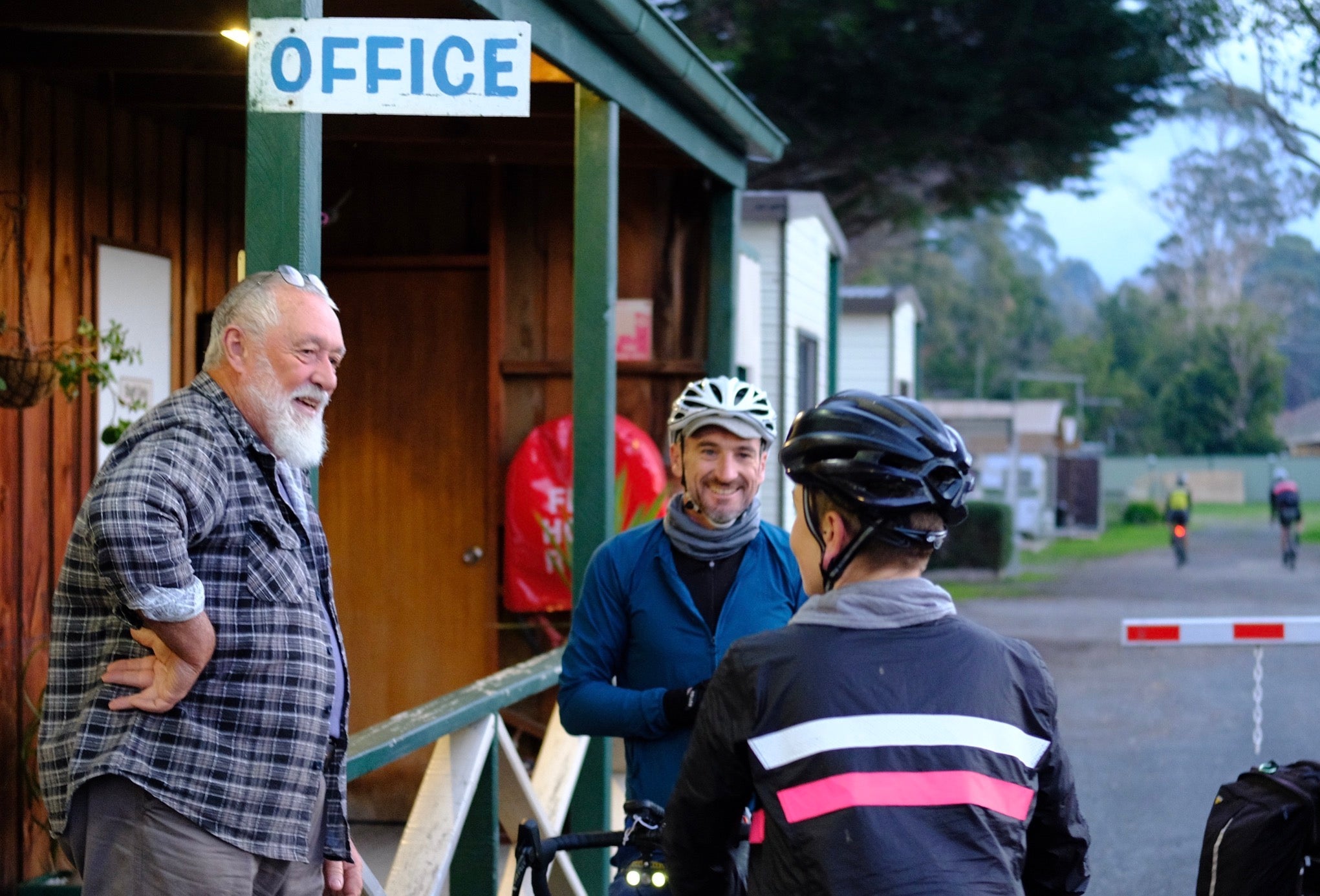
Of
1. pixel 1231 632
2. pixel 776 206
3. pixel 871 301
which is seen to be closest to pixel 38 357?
pixel 1231 632

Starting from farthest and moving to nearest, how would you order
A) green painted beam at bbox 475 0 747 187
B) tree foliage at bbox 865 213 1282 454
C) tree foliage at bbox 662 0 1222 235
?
tree foliage at bbox 865 213 1282 454
tree foliage at bbox 662 0 1222 235
green painted beam at bbox 475 0 747 187

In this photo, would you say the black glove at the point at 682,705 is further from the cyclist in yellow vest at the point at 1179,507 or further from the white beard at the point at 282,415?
the cyclist in yellow vest at the point at 1179,507

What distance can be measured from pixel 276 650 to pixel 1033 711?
53.3 inches

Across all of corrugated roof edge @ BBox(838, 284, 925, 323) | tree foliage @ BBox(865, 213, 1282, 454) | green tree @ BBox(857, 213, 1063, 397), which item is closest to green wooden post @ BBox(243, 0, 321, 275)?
corrugated roof edge @ BBox(838, 284, 925, 323)

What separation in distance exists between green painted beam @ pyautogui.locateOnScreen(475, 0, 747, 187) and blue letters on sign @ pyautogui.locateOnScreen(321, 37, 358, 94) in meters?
0.93

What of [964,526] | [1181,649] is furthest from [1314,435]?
[1181,649]

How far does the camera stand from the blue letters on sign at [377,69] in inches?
130

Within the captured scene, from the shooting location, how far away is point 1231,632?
23.3 ft

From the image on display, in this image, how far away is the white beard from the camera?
9.58 feet

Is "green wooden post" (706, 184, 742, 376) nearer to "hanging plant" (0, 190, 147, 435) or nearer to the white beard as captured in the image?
"hanging plant" (0, 190, 147, 435)

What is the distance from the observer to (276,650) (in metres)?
2.79

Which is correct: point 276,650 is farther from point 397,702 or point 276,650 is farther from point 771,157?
point 771,157

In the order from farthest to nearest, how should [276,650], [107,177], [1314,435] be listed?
[1314,435]
[107,177]
[276,650]

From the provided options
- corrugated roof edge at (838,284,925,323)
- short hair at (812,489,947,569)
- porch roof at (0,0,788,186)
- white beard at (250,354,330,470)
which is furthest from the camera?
corrugated roof edge at (838,284,925,323)
